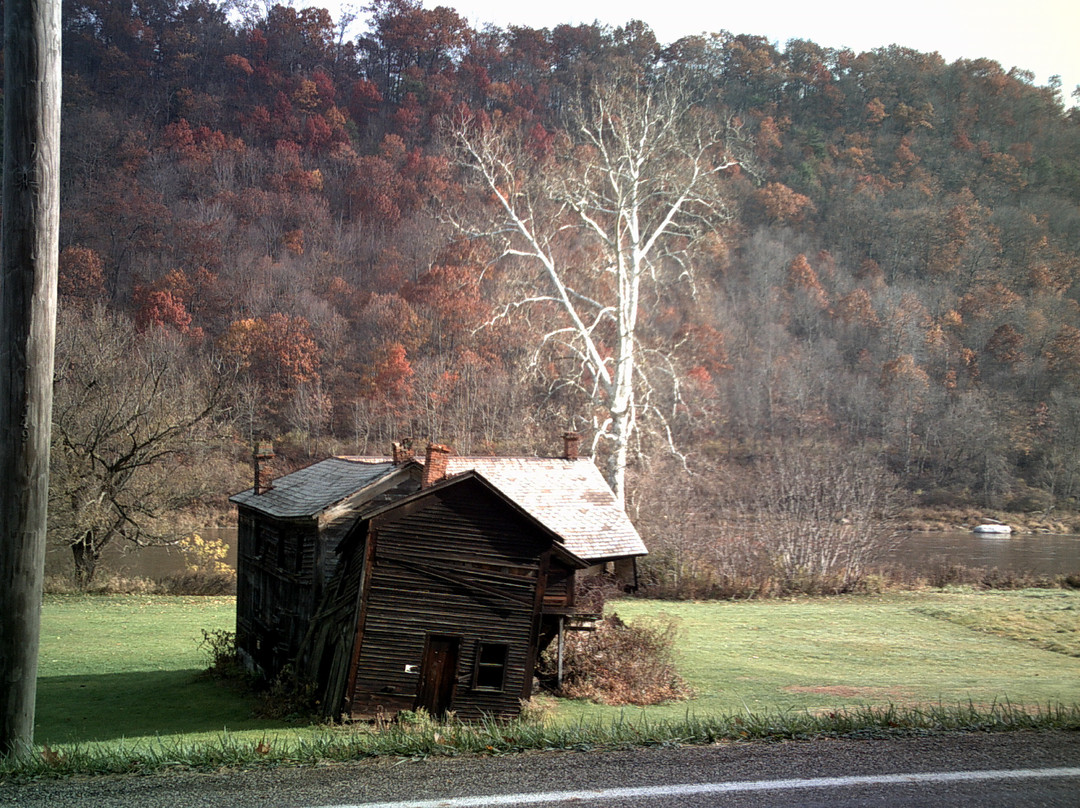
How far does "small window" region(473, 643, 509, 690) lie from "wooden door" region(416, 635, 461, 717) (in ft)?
1.42

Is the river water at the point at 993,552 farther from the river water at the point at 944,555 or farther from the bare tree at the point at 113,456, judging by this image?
the bare tree at the point at 113,456

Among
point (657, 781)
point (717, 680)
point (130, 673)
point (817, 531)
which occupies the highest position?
point (657, 781)

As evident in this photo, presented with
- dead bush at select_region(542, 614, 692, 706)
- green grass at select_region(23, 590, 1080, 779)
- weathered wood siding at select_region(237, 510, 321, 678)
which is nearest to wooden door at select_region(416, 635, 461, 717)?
green grass at select_region(23, 590, 1080, 779)

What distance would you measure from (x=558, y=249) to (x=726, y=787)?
65.0 m

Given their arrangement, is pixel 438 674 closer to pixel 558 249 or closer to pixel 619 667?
pixel 619 667

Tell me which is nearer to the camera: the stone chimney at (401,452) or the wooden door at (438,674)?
the wooden door at (438,674)

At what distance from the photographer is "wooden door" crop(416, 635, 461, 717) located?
15.6 m

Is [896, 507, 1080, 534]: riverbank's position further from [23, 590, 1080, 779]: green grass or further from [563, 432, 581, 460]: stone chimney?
[563, 432, 581, 460]: stone chimney

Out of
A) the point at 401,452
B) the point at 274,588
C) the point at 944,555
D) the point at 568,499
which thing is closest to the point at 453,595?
the point at 401,452

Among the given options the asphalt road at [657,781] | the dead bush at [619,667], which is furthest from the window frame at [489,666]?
the asphalt road at [657,781]

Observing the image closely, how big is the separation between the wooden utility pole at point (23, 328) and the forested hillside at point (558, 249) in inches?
967

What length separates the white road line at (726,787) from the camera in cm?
507

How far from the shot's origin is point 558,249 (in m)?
68.8

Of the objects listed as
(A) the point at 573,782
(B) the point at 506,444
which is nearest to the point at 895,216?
(B) the point at 506,444
